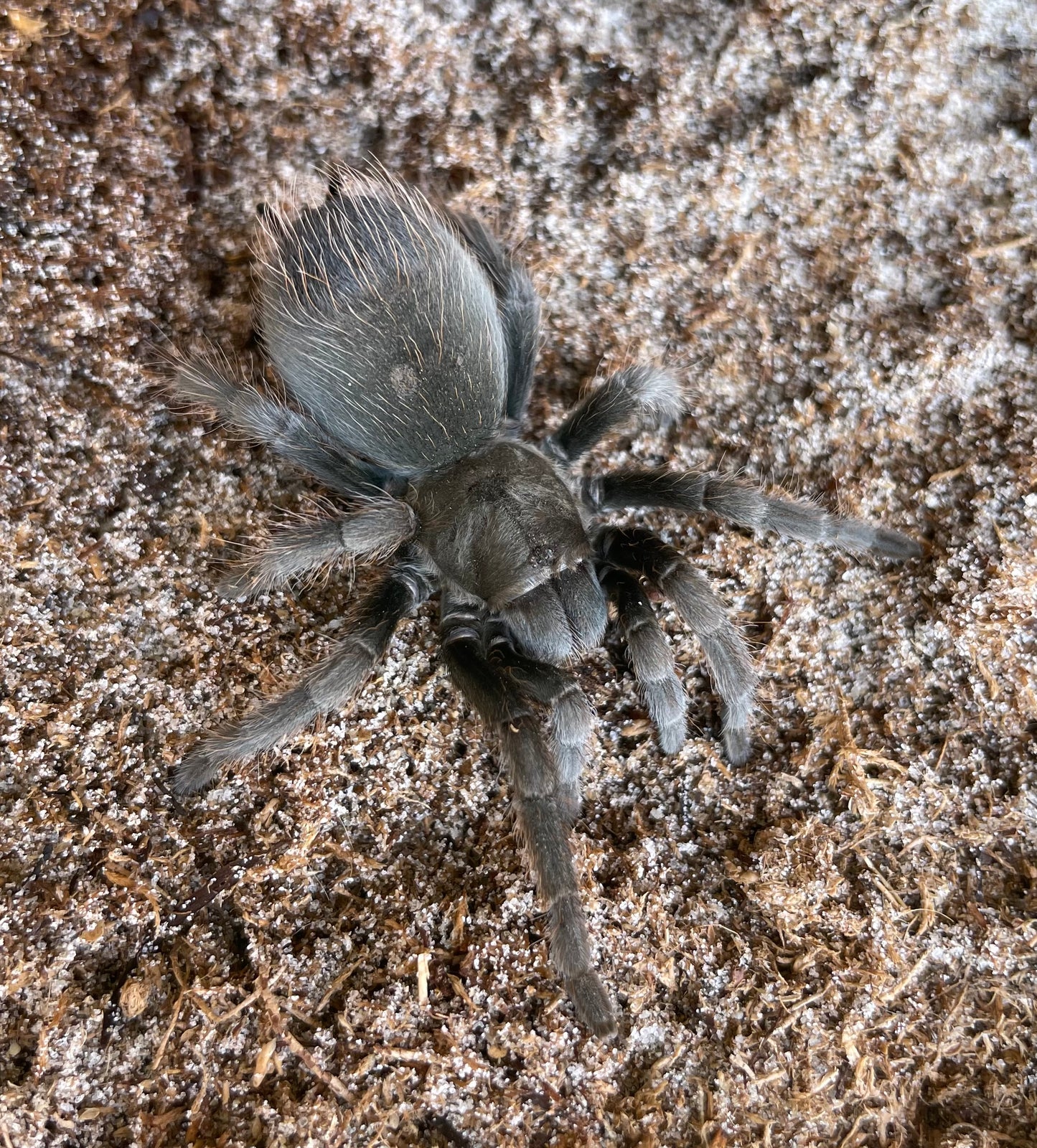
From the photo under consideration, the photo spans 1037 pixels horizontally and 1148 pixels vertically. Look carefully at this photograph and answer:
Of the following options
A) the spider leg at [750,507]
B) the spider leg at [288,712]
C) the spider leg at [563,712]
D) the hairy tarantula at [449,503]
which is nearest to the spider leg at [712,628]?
the hairy tarantula at [449,503]

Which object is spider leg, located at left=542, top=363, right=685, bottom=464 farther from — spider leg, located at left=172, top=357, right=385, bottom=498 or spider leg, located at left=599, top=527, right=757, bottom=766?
spider leg, located at left=172, top=357, right=385, bottom=498

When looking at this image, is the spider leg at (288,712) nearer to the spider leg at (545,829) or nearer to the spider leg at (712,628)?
the spider leg at (545,829)

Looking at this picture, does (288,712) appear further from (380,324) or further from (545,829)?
(380,324)

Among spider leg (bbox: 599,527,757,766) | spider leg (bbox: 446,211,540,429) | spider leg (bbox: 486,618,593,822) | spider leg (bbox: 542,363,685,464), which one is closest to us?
spider leg (bbox: 486,618,593,822)

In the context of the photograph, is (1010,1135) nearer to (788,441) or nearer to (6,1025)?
(788,441)

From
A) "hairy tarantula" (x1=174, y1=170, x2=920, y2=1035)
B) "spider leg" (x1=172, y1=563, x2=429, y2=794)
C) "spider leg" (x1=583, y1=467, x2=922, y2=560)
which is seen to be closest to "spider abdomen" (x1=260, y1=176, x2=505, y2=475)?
"hairy tarantula" (x1=174, y1=170, x2=920, y2=1035)

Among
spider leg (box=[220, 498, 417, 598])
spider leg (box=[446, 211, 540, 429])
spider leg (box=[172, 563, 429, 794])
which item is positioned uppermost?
spider leg (box=[446, 211, 540, 429])

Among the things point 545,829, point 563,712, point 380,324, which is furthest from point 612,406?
point 545,829

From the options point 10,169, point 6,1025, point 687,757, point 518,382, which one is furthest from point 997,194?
point 6,1025
